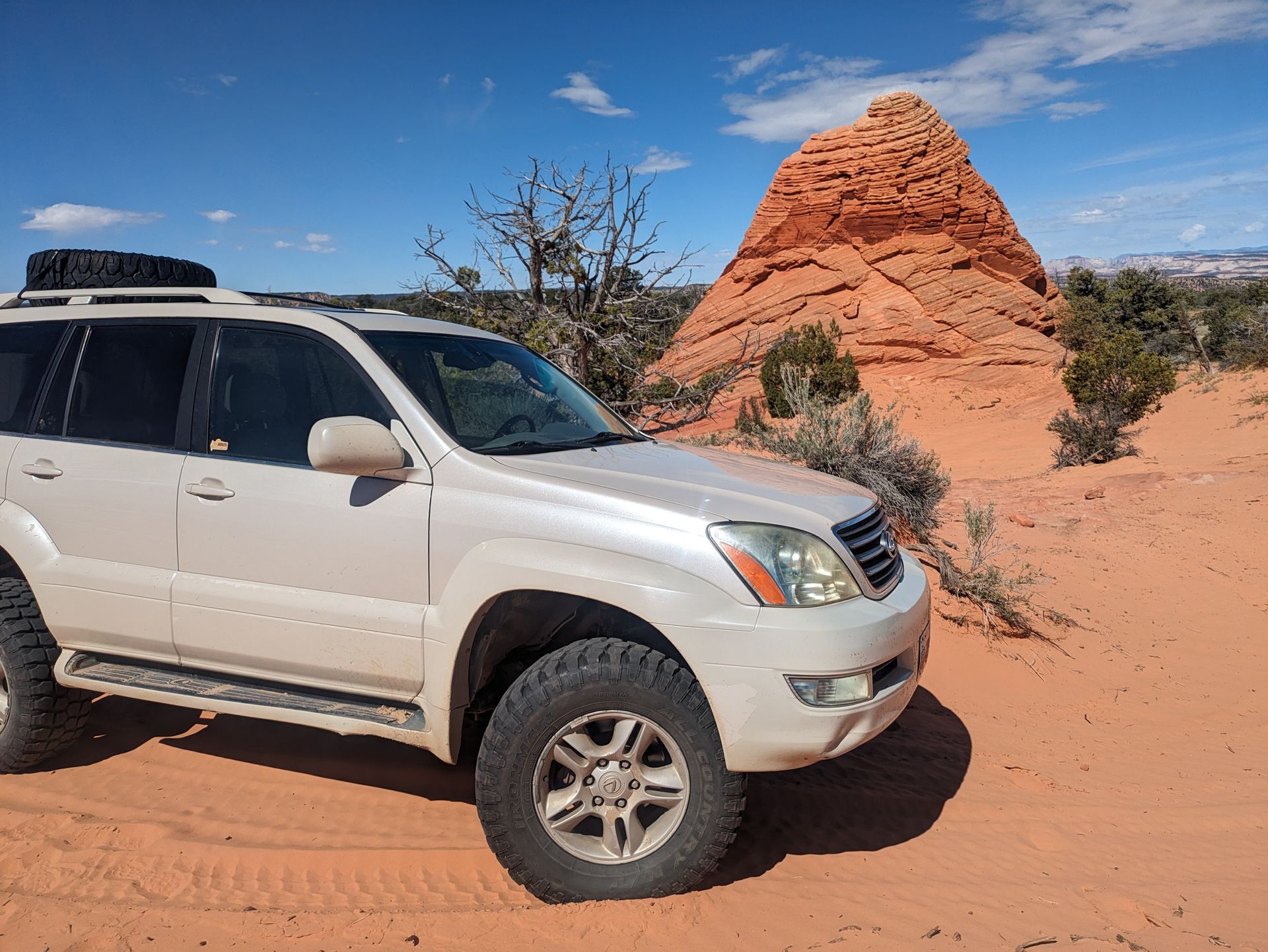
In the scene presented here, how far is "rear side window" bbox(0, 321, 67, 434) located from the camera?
12.9 feet

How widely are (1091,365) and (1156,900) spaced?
15.5 meters

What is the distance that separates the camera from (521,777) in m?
2.87

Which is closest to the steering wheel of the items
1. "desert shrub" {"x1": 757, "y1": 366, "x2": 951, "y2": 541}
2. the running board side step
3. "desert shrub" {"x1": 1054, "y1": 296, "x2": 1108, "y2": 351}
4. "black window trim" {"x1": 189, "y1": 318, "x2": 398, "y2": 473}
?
"black window trim" {"x1": 189, "y1": 318, "x2": 398, "y2": 473}

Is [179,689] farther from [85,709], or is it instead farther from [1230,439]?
[1230,439]

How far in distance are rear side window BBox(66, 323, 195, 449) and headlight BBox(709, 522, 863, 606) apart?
7.90ft

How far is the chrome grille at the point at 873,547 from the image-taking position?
3.06m

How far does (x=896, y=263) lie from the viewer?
97.8ft

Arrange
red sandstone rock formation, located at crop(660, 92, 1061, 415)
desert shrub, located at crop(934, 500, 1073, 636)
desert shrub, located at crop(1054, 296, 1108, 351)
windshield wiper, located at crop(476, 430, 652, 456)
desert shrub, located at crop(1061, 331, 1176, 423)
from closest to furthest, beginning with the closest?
windshield wiper, located at crop(476, 430, 652, 456) < desert shrub, located at crop(934, 500, 1073, 636) < desert shrub, located at crop(1061, 331, 1176, 423) < red sandstone rock formation, located at crop(660, 92, 1061, 415) < desert shrub, located at crop(1054, 296, 1108, 351)

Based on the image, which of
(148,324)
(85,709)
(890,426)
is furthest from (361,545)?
(890,426)

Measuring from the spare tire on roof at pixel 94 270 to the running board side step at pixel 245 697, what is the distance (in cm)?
216

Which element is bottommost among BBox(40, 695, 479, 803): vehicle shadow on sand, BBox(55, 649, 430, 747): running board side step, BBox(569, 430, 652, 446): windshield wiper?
BBox(40, 695, 479, 803): vehicle shadow on sand

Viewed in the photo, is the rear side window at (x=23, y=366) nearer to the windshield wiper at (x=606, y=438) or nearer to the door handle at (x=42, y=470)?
the door handle at (x=42, y=470)

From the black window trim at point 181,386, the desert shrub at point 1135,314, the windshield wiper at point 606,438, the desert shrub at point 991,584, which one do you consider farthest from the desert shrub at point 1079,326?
the black window trim at point 181,386

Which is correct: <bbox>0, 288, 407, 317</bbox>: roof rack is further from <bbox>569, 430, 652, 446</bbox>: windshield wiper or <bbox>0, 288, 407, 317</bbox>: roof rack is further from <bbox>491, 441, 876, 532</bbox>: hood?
<bbox>491, 441, 876, 532</bbox>: hood
